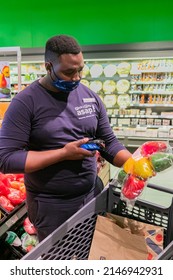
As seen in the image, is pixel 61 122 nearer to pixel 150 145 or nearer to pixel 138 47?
pixel 150 145

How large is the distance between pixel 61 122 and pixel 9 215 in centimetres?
89

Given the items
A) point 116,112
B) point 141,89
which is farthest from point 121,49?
point 116,112

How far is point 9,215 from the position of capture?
1728mm

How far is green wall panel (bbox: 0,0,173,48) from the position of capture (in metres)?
4.94

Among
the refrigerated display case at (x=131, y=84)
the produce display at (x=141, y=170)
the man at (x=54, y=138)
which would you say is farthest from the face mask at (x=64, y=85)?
the refrigerated display case at (x=131, y=84)

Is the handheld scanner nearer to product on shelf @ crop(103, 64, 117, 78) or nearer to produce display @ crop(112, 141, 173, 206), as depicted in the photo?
produce display @ crop(112, 141, 173, 206)

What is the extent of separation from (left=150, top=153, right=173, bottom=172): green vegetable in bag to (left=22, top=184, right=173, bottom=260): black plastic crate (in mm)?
148

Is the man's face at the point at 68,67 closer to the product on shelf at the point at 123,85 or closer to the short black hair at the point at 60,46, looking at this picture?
the short black hair at the point at 60,46

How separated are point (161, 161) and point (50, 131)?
464 mm

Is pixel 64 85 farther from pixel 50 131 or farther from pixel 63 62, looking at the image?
pixel 50 131

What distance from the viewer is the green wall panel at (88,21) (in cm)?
494

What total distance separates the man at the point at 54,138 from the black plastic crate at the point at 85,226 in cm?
13

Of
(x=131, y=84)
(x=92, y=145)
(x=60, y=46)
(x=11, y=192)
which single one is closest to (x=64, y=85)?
(x=60, y=46)

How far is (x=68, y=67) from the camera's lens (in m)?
1.10
